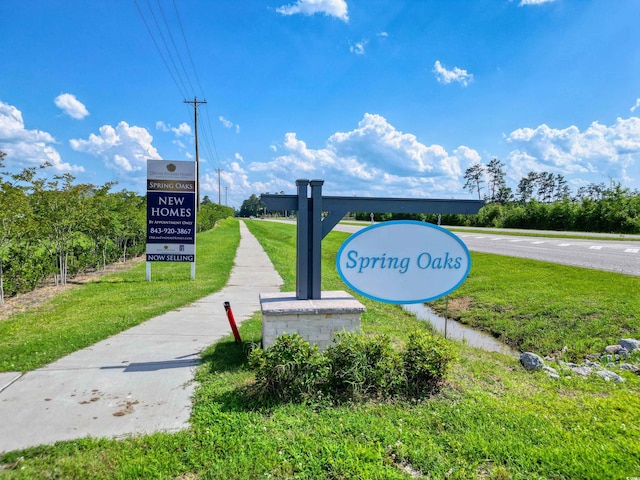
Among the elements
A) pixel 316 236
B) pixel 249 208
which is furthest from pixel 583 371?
pixel 249 208

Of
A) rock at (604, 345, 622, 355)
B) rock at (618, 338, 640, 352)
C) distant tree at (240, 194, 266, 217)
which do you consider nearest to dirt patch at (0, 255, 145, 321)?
rock at (604, 345, 622, 355)

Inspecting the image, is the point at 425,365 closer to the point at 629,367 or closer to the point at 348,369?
the point at 348,369

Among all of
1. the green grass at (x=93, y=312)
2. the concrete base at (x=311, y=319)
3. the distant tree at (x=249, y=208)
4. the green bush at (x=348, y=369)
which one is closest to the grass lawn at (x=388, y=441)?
the green bush at (x=348, y=369)

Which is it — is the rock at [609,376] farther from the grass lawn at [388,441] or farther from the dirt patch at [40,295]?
the dirt patch at [40,295]

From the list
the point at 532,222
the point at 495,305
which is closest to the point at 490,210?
the point at 532,222

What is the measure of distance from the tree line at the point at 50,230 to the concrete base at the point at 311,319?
6.51 meters

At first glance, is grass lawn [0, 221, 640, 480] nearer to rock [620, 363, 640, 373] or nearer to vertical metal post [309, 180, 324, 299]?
rock [620, 363, 640, 373]

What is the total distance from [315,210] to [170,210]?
23.7 feet

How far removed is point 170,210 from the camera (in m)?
10.3

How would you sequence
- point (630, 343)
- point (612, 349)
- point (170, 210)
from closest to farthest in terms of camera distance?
1. point (630, 343)
2. point (612, 349)
3. point (170, 210)

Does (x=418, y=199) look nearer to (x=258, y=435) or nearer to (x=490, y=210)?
(x=258, y=435)

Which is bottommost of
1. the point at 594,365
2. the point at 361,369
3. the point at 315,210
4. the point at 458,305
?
the point at 458,305

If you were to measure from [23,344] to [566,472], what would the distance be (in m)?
5.93

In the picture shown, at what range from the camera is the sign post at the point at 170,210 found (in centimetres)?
1020
